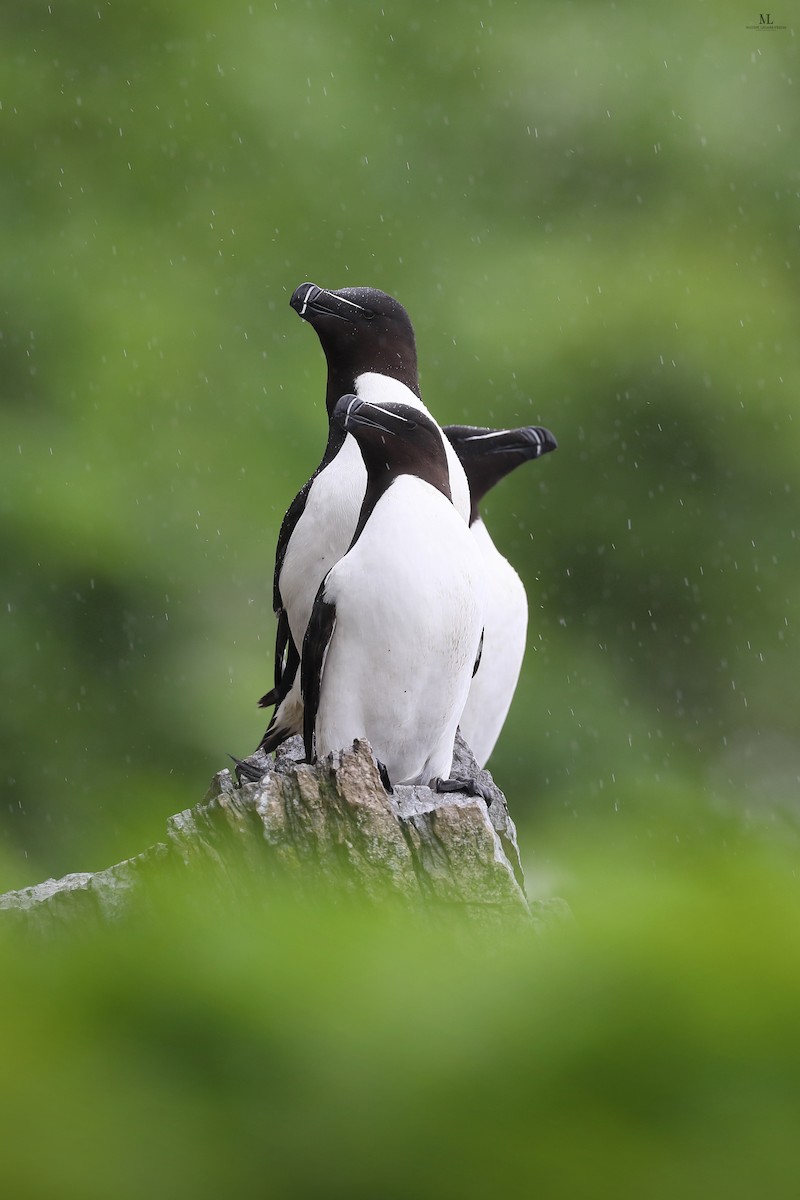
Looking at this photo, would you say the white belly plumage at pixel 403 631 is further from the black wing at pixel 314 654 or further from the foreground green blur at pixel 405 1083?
the foreground green blur at pixel 405 1083

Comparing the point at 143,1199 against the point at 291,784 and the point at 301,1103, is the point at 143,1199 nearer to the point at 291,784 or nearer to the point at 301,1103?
the point at 301,1103

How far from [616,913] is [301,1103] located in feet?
0.40

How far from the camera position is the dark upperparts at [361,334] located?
146 inches

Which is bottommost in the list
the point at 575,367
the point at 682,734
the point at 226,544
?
the point at 682,734

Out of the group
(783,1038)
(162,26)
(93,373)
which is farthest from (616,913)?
(162,26)

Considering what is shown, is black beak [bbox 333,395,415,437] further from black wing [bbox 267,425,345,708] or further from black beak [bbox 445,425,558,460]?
black beak [bbox 445,425,558,460]

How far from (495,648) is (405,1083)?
4.00 m

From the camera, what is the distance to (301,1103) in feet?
1.40

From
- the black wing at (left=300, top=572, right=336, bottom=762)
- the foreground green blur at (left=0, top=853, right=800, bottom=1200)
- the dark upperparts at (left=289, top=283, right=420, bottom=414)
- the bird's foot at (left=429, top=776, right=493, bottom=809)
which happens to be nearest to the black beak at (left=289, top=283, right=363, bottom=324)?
the dark upperparts at (left=289, top=283, right=420, bottom=414)

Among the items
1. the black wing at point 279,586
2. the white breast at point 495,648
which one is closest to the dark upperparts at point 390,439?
the black wing at point 279,586

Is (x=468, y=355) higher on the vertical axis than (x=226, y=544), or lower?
higher

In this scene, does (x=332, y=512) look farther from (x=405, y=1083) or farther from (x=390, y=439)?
(x=405, y=1083)

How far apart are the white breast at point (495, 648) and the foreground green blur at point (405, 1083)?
12.6 feet

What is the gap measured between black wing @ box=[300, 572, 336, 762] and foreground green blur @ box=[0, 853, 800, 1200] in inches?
Result: 107
